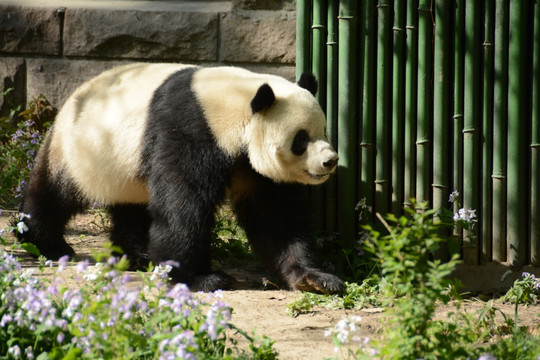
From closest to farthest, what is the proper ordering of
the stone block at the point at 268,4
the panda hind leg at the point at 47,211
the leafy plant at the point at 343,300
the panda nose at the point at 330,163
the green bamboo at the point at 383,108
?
the leafy plant at the point at 343,300 → the panda nose at the point at 330,163 → the green bamboo at the point at 383,108 → the panda hind leg at the point at 47,211 → the stone block at the point at 268,4

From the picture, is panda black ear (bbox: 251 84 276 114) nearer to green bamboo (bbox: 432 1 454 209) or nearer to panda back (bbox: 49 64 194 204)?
panda back (bbox: 49 64 194 204)

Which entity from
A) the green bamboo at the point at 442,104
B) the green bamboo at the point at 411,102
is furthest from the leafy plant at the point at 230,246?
the green bamboo at the point at 442,104

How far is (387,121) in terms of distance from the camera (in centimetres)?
527

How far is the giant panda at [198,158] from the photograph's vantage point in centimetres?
466

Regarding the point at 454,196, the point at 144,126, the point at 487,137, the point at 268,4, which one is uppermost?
the point at 268,4

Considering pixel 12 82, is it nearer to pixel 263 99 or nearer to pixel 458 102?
pixel 263 99

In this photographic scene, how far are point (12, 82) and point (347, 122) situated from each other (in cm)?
318

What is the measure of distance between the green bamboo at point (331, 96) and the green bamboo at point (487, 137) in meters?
1.00

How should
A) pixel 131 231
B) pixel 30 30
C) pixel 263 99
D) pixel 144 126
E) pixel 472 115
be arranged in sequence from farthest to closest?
pixel 30 30 → pixel 131 231 → pixel 472 115 → pixel 144 126 → pixel 263 99

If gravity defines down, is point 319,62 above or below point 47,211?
above

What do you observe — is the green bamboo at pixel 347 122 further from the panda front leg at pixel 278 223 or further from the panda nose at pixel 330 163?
the panda nose at pixel 330 163

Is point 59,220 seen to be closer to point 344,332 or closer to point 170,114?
point 170,114

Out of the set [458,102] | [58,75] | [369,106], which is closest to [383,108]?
[369,106]

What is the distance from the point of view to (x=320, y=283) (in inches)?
185
